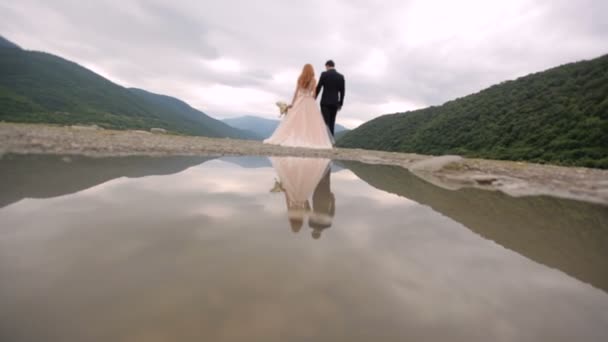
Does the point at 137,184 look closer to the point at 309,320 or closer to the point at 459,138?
the point at 309,320

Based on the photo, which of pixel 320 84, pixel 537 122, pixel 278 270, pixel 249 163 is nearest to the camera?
pixel 278 270

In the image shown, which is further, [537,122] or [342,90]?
[537,122]

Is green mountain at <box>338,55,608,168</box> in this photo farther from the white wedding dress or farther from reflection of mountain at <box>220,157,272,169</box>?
reflection of mountain at <box>220,157,272,169</box>

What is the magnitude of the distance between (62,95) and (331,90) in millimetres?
154019

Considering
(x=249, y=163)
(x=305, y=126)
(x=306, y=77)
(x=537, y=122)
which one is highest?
(x=537, y=122)

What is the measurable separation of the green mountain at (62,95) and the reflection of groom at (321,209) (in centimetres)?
10179

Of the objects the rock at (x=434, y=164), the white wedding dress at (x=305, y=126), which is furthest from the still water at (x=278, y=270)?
the white wedding dress at (x=305, y=126)

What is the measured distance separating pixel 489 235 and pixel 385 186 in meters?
1.52

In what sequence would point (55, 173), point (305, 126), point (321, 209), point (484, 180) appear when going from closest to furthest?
point (321, 209) → point (55, 173) → point (484, 180) → point (305, 126)

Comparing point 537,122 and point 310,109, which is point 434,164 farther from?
point 537,122

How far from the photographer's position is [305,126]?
9.01 m

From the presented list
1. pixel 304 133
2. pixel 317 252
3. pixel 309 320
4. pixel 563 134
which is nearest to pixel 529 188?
pixel 317 252

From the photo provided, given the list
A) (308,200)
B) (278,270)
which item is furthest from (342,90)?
(278,270)

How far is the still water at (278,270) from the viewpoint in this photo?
723 mm
